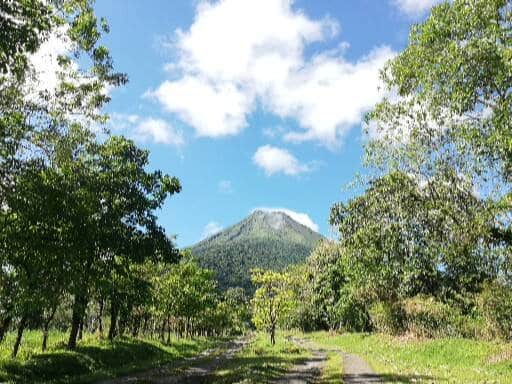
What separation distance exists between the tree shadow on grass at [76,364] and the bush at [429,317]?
2509 cm

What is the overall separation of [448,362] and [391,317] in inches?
1044

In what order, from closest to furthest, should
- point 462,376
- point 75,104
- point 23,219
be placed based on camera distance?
point 23,219 → point 75,104 → point 462,376

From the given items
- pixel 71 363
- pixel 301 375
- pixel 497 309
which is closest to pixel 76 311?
pixel 71 363

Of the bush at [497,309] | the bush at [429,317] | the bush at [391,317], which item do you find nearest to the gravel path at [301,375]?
the bush at [497,309]

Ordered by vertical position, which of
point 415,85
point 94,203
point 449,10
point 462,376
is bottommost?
point 462,376

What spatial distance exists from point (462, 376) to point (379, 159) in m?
14.0

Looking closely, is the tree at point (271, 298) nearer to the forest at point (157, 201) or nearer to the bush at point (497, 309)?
the forest at point (157, 201)

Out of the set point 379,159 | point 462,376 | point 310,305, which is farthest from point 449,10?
point 310,305

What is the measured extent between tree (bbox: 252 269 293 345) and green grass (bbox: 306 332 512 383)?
22122 millimetres

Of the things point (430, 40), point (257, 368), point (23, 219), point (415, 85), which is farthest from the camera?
point (257, 368)

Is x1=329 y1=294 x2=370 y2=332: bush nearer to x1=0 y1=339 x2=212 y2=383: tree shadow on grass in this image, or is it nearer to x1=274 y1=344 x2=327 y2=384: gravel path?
x1=0 y1=339 x2=212 y2=383: tree shadow on grass

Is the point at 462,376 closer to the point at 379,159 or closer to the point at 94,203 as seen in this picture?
the point at 379,159

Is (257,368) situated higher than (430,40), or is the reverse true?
(430,40)

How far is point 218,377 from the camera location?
27.0m
